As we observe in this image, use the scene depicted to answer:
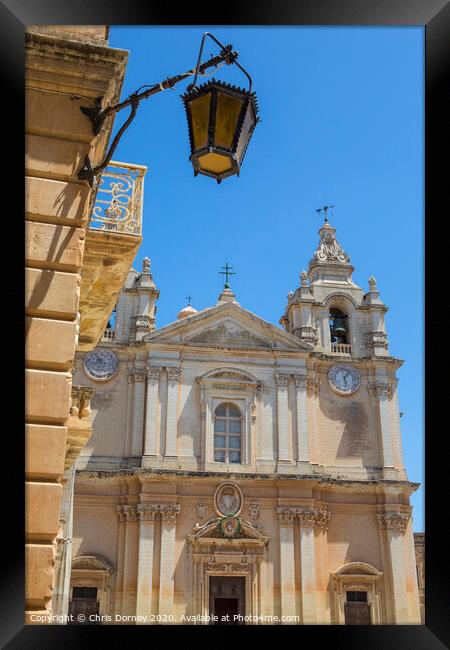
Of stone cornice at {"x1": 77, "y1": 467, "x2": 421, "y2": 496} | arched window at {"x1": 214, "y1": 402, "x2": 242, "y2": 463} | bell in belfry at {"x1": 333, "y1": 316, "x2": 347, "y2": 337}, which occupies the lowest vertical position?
stone cornice at {"x1": 77, "y1": 467, "x2": 421, "y2": 496}

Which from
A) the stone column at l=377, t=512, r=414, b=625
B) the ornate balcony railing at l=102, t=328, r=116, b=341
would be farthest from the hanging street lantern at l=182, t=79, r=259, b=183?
the stone column at l=377, t=512, r=414, b=625

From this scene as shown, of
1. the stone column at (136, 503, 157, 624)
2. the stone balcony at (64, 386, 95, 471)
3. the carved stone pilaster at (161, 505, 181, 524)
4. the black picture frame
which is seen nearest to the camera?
the black picture frame

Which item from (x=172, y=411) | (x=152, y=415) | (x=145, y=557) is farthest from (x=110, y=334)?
(x=145, y=557)

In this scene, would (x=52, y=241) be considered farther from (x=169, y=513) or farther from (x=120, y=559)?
(x=120, y=559)

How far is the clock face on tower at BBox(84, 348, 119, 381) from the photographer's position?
2242cm

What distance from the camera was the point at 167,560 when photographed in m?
20.3

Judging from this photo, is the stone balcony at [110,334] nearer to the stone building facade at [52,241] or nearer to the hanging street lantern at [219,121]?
the stone building facade at [52,241]

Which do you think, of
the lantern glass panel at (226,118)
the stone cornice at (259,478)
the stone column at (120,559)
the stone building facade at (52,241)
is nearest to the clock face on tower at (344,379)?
the stone cornice at (259,478)

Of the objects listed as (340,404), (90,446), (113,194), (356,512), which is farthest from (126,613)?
(113,194)

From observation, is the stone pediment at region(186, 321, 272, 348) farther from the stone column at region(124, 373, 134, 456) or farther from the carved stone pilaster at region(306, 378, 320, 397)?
the stone column at region(124, 373, 134, 456)

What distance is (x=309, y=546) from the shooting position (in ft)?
69.6

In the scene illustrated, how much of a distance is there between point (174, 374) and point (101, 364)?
94.6 inches

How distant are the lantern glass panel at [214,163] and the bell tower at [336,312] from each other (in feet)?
65.0

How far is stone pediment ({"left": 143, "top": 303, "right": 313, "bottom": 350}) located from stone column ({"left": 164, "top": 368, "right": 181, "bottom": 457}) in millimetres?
1275
